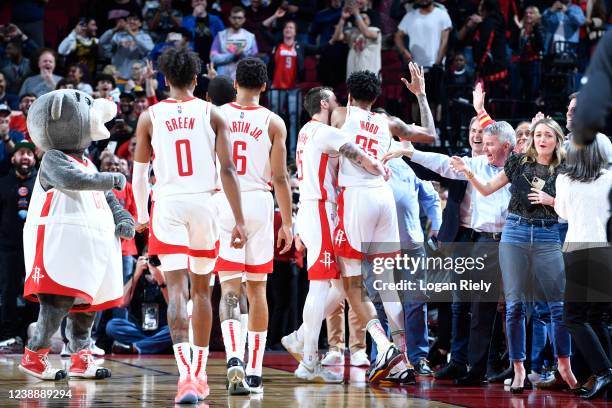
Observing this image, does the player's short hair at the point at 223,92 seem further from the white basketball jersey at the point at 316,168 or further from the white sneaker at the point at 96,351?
the white sneaker at the point at 96,351

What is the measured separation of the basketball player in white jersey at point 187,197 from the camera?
6.10m

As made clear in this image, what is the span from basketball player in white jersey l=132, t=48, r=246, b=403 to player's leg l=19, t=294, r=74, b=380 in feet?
3.81

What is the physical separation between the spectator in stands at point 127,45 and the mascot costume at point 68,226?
707 centimetres

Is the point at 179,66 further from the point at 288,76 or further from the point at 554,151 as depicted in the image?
the point at 288,76

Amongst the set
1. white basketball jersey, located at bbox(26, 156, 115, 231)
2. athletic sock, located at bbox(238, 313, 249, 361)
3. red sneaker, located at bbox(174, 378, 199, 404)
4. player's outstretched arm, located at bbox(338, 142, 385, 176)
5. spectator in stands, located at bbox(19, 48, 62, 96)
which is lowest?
red sneaker, located at bbox(174, 378, 199, 404)

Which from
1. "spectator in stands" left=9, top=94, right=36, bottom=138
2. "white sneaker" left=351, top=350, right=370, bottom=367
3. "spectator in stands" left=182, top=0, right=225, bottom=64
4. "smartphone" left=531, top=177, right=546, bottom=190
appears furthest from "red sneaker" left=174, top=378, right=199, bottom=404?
"spectator in stands" left=182, top=0, right=225, bottom=64

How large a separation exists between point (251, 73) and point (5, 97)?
730 cm

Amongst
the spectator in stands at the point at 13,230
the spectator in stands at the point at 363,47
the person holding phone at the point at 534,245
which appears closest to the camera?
the person holding phone at the point at 534,245

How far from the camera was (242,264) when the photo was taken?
679 centimetres

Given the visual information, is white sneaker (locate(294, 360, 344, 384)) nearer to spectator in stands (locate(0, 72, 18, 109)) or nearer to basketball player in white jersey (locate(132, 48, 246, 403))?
basketball player in white jersey (locate(132, 48, 246, 403))

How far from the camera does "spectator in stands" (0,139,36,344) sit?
34.7 ft

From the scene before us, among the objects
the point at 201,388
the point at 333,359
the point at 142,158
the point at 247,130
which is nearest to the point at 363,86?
the point at 247,130

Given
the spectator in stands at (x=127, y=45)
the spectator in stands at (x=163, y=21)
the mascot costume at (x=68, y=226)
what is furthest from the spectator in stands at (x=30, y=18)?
the mascot costume at (x=68, y=226)

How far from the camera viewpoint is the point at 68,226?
272 inches
